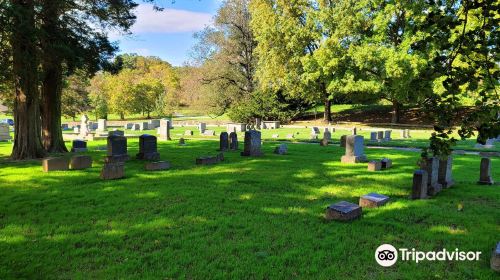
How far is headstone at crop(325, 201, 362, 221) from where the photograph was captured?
6516mm

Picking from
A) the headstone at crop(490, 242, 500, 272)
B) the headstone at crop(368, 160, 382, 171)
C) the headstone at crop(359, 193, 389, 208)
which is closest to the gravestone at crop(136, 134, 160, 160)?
the headstone at crop(368, 160, 382, 171)

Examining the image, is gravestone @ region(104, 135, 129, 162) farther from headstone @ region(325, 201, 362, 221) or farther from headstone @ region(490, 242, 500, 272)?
headstone @ region(490, 242, 500, 272)

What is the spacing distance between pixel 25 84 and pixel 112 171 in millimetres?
5590

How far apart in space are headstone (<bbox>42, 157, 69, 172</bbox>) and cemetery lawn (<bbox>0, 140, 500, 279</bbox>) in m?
0.35

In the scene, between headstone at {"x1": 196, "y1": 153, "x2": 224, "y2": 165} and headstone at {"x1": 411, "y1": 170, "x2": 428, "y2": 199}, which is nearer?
headstone at {"x1": 411, "y1": 170, "x2": 428, "y2": 199}

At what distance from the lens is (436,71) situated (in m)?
3.71

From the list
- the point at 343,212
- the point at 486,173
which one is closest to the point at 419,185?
the point at 343,212

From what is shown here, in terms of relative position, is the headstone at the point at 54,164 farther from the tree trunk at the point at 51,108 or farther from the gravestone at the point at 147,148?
the tree trunk at the point at 51,108

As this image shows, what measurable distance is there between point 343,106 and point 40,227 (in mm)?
52982

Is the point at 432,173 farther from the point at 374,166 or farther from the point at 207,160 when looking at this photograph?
the point at 207,160

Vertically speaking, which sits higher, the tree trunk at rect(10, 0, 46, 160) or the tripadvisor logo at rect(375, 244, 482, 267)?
the tree trunk at rect(10, 0, 46, 160)

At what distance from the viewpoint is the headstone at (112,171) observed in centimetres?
1009

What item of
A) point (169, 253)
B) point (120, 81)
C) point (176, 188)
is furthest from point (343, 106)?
point (169, 253)

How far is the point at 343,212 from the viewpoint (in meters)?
6.50
